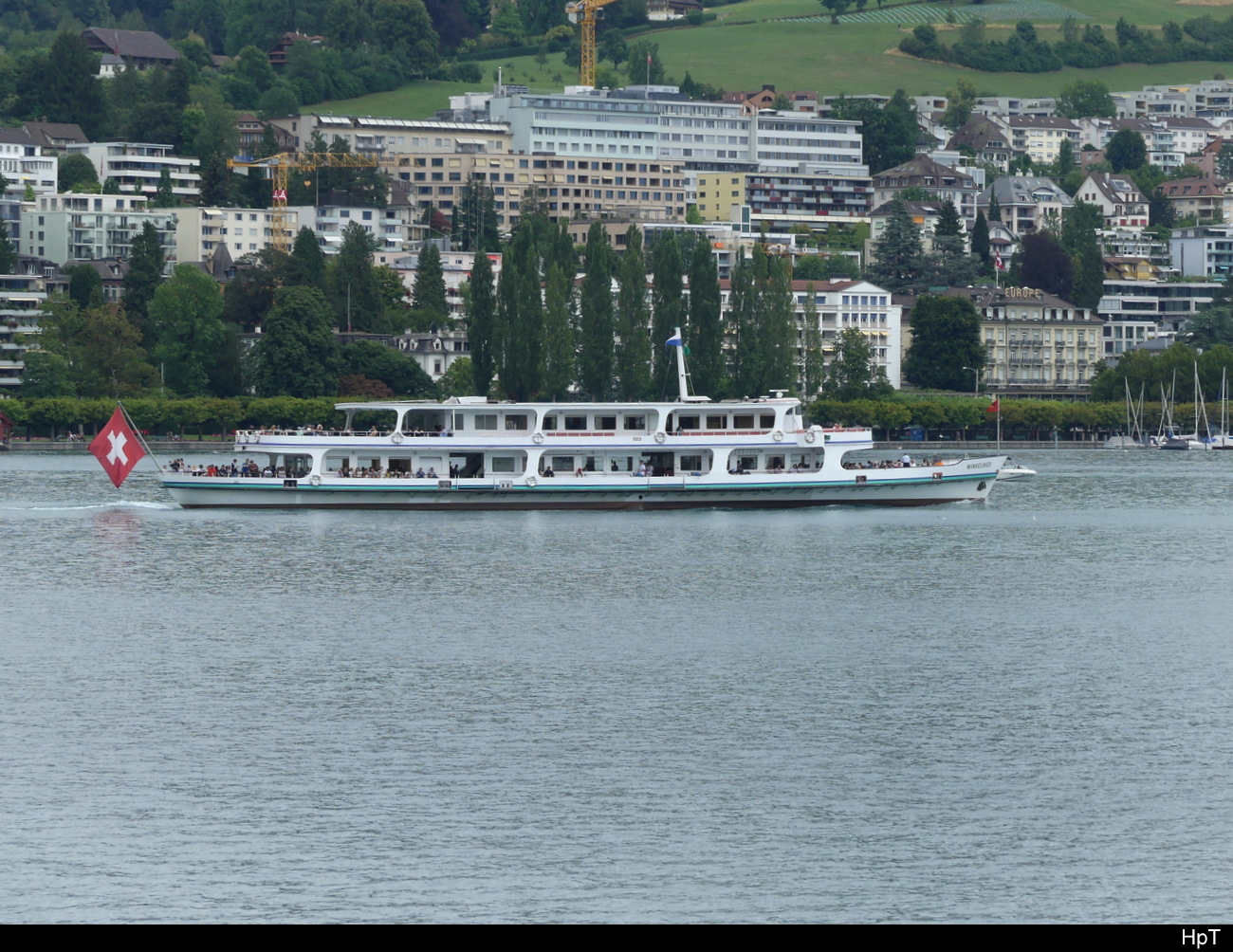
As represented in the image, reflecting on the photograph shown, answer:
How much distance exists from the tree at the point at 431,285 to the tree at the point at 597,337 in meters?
47.1

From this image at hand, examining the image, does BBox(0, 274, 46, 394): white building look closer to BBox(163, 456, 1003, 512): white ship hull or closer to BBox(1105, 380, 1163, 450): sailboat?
BBox(163, 456, 1003, 512): white ship hull

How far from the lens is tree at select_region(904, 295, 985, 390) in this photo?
187125 millimetres

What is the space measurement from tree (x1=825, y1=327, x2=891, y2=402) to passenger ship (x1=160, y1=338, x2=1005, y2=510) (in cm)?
7988

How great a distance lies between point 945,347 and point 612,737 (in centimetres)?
15078

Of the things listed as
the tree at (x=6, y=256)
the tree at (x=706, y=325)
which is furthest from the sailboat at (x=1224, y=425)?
the tree at (x=6, y=256)

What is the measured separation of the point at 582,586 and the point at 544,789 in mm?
27625

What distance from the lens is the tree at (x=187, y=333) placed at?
516ft

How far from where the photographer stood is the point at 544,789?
1395 inches

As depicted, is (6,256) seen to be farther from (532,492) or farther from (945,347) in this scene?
(532,492)

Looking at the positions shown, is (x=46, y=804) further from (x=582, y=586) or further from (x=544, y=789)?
(x=582, y=586)

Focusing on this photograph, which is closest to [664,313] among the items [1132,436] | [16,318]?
[1132,436]
